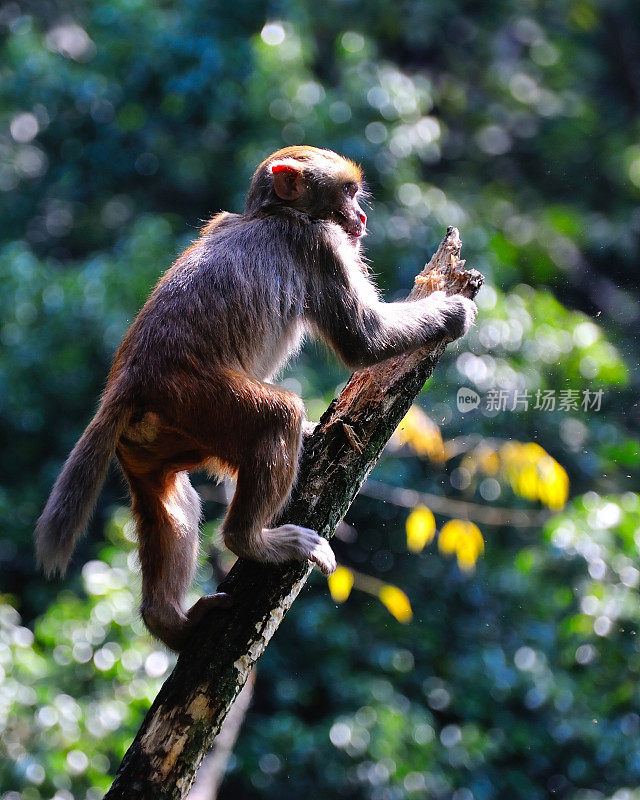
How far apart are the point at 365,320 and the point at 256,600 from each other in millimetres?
653

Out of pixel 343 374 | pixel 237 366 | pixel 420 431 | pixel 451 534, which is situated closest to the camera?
pixel 237 366

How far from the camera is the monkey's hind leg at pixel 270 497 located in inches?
67.0

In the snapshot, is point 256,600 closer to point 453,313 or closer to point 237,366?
point 237,366

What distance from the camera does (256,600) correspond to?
1.72 meters

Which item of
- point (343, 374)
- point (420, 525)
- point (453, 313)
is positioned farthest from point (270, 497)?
point (420, 525)

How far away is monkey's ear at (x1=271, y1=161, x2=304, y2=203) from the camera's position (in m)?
2.07

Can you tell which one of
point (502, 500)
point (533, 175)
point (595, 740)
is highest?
point (533, 175)

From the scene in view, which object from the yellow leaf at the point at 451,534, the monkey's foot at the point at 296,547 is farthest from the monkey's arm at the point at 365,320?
the yellow leaf at the point at 451,534

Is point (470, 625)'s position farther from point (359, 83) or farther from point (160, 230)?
point (359, 83)

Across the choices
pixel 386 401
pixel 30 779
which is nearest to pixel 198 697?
pixel 386 401

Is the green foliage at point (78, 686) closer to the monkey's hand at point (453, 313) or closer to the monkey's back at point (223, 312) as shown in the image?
the monkey's back at point (223, 312)

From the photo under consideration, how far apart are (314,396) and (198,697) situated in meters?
1.99

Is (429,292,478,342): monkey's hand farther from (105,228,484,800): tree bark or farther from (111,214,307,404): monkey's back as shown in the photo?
(111,214,307,404): monkey's back

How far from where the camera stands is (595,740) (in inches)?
137
